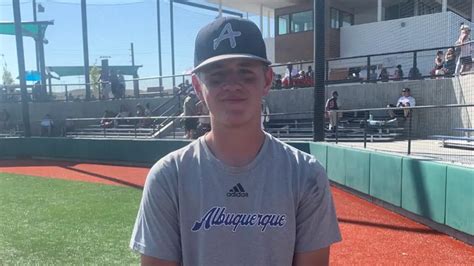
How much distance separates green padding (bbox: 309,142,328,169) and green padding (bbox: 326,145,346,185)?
0.16 meters

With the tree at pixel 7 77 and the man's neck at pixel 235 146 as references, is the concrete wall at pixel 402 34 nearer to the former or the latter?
the man's neck at pixel 235 146

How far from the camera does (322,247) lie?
4.91 ft

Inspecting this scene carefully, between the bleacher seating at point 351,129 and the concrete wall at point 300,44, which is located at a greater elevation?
the concrete wall at point 300,44

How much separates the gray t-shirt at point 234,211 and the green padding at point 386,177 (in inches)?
235

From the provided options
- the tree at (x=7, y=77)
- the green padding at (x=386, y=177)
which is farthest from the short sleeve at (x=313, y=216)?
the tree at (x=7, y=77)

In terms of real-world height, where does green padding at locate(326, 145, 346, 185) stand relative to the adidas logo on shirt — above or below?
below

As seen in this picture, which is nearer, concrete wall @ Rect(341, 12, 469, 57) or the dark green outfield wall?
the dark green outfield wall

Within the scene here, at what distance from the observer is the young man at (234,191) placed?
1.41m

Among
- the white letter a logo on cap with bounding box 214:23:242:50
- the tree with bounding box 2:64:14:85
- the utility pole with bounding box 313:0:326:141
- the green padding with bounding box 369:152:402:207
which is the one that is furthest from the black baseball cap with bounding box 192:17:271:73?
the tree with bounding box 2:64:14:85

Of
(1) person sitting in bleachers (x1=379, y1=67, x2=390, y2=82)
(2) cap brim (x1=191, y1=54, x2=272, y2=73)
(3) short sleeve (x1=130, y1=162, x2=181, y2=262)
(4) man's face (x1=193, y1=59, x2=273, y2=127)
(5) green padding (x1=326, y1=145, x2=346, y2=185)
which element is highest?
(1) person sitting in bleachers (x1=379, y1=67, x2=390, y2=82)

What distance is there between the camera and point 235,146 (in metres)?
1.51

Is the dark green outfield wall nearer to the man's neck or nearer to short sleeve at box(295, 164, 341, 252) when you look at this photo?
short sleeve at box(295, 164, 341, 252)

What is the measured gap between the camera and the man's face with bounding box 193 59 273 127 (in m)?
1.45

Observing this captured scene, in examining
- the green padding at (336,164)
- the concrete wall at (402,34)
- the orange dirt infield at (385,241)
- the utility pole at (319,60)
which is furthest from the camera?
the concrete wall at (402,34)
